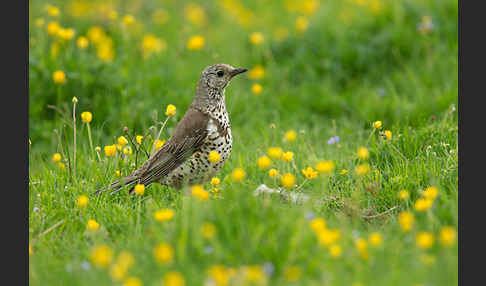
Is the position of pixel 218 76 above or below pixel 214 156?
above

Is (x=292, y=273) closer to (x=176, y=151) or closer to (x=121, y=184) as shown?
(x=121, y=184)

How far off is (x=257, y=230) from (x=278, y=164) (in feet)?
7.09

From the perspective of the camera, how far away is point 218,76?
6023mm

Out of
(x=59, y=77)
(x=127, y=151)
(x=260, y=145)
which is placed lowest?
(x=260, y=145)

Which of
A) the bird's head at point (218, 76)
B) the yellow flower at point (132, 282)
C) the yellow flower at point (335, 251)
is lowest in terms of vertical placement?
the yellow flower at point (132, 282)

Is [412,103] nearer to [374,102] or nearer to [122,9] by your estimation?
[374,102]

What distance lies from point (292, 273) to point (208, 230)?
1.89 ft

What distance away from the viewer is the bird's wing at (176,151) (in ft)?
18.6

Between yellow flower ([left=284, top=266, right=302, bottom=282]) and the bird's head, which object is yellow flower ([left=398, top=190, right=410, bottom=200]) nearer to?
yellow flower ([left=284, top=266, right=302, bottom=282])

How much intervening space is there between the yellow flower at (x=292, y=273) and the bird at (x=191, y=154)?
6.09 feet

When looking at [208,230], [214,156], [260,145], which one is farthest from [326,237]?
[260,145]

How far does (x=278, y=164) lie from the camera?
6.17 meters

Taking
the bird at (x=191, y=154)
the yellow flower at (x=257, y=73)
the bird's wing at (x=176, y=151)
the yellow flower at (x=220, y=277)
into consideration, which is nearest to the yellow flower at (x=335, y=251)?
the yellow flower at (x=220, y=277)

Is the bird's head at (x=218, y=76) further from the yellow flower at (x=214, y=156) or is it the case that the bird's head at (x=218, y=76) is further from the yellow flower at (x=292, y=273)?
the yellow flower at (x=292, y=273)
